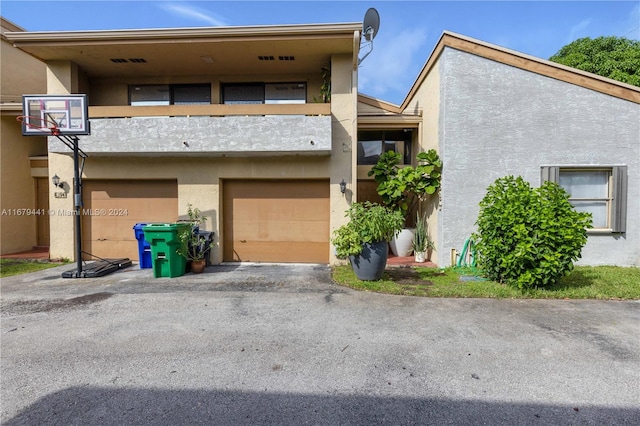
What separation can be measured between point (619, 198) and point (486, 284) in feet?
14.8

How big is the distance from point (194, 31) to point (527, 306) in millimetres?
9581

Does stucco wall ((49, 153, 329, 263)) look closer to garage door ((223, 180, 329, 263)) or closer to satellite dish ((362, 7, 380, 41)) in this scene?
garage door ((223, 180, 329, 263))

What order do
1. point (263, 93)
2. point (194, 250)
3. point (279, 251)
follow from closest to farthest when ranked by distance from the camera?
point (194, 250) → point (279, 251) → point (263, 93)

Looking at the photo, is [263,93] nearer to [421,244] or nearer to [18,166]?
[421,244]

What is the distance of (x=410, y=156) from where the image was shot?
1078 cm

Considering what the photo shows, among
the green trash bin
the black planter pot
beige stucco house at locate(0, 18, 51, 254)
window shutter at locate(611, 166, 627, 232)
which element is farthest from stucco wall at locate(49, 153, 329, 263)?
window shutter at locate(611, 166, 627, 232)

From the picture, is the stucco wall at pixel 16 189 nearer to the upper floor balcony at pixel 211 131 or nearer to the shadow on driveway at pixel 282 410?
the upper floor balcony at pixel 211 131

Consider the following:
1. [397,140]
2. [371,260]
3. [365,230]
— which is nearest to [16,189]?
[365,230]

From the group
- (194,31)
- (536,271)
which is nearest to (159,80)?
(194,31)

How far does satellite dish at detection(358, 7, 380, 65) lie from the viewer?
799 cm

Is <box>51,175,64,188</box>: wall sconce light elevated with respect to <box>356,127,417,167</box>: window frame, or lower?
lower

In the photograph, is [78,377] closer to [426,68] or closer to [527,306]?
[527,306]

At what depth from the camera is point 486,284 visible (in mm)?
6184

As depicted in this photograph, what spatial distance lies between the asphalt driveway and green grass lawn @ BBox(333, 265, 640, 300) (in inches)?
12.2
